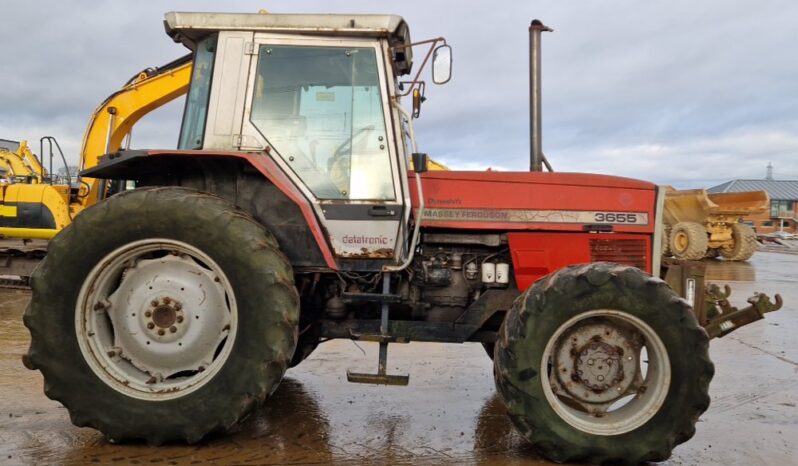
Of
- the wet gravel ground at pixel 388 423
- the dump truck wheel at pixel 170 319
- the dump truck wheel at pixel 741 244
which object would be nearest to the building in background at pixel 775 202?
the dump truck wheel at pixel 741 244

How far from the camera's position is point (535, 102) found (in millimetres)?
4102

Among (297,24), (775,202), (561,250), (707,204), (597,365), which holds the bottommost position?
(597,365)

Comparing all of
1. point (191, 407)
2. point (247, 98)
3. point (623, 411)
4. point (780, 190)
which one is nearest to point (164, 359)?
point (191, 407)

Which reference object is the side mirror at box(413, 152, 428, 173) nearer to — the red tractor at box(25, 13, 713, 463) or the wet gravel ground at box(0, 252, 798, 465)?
the red tractor at box(25, 13, 713, 463)

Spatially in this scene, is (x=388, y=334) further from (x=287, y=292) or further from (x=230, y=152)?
(x=230, y=152)

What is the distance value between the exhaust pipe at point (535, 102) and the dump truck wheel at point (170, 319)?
6.32ft

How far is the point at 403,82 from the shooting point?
159 inches

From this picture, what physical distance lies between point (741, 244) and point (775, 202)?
4747 cm

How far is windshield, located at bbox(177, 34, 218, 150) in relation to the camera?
146 inches

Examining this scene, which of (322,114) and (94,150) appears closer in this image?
(322,114)

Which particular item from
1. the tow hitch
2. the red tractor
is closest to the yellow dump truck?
the tow hitch

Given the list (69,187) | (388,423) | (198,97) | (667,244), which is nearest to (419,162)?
(198,97)

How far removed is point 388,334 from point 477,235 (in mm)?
877

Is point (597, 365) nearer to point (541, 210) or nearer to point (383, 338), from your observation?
point (541, 210)
